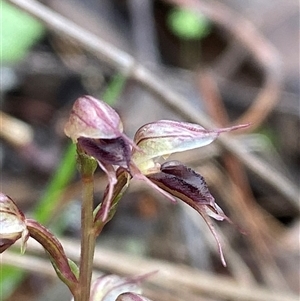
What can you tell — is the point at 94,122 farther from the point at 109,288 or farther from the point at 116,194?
the point at 109,288

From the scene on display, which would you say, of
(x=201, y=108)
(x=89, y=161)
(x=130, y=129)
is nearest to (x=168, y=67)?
(x=201, y=108)

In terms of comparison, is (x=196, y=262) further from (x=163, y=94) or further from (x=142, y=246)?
(x=163, y=94)

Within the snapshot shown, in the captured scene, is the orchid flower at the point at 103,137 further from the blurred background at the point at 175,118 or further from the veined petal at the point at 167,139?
the blurred background at the point at 175,118

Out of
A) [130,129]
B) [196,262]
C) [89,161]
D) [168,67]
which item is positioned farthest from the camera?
[168,67]

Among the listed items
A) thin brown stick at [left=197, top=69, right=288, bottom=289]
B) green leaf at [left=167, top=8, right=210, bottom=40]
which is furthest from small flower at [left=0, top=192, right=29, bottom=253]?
green leaf at [left=167, top=8, right=210, bottom=40]

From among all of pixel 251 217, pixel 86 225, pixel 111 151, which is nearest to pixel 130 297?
pixel 86 225

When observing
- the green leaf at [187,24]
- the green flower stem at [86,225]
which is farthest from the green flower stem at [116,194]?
the green leaf at [187,24]

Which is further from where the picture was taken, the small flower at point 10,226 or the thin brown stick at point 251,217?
the thin brown stick at point 251,217
